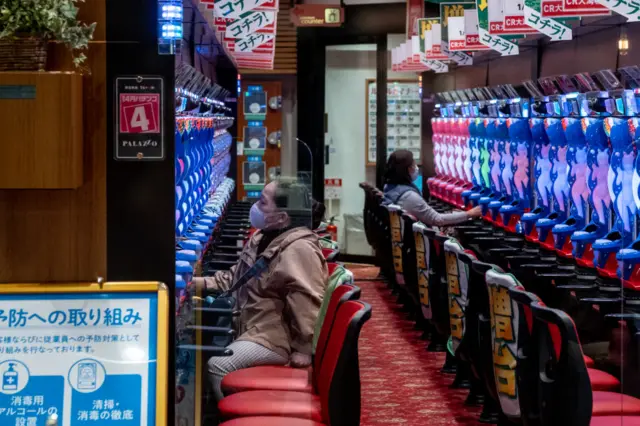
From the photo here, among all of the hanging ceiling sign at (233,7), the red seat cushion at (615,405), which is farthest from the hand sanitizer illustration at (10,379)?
the hanging ceiling sign at (233,7)

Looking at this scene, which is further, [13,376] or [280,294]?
[280,294]

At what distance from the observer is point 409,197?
10211mm

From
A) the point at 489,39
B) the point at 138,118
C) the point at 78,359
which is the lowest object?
the point at 78,359

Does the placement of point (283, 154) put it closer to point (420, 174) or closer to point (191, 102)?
point (191, 102)

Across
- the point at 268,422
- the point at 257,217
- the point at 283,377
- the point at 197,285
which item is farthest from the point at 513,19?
the point at 197,285

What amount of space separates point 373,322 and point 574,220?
2.93 meters

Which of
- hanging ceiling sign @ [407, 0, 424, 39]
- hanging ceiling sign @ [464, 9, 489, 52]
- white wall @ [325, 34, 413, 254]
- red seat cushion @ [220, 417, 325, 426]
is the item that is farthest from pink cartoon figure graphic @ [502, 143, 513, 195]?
red seat cushion @ [220, 417, 325, 426]

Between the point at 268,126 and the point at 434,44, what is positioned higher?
the point at 434,44

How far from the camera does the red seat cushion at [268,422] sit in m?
4.12

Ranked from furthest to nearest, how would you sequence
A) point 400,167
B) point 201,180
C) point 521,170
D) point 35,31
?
point 400,167, point 521,170, point 201,180, point 35,31

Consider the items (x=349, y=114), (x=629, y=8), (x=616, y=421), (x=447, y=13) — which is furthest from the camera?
(x=349, y=114)

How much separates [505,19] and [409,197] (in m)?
2.26

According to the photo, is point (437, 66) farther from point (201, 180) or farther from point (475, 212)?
point (201, 180)

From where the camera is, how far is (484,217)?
10539 millimetres
